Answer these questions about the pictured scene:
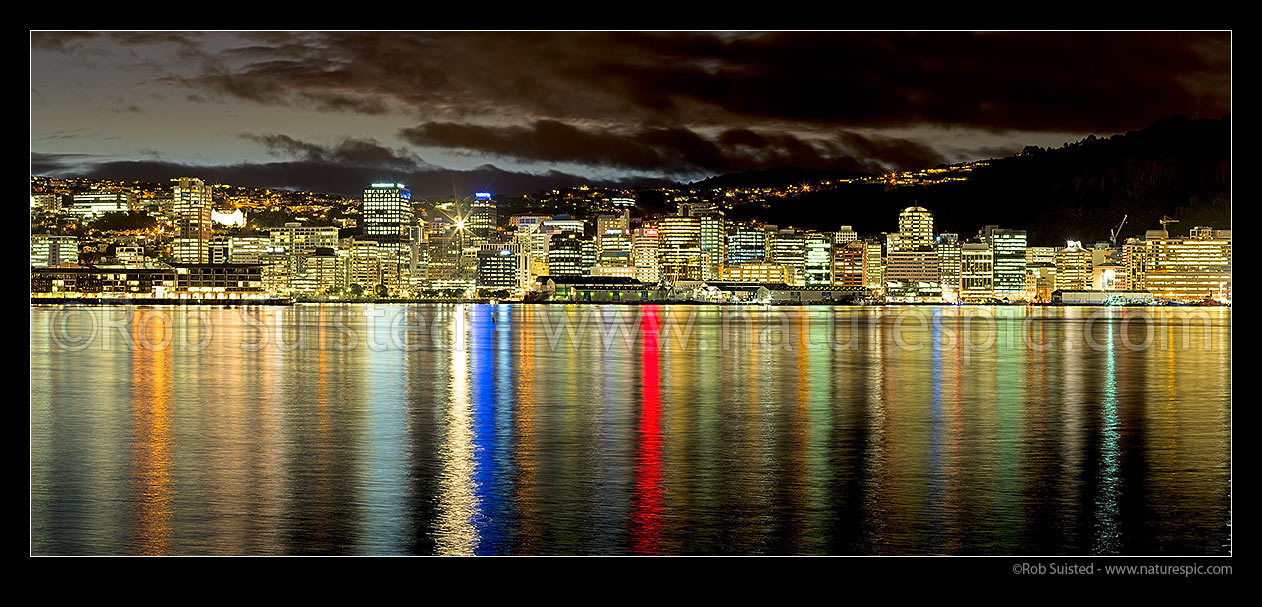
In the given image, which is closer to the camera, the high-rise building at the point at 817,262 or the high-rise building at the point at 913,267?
the high-rise building at the point at 913,267

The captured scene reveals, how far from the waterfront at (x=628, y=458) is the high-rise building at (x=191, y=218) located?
349 ft

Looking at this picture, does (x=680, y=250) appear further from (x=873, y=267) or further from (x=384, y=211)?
(x=384, y=211)

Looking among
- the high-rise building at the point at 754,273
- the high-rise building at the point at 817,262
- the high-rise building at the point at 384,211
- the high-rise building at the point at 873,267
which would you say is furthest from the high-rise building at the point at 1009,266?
the high-rise building at the point at 384,211

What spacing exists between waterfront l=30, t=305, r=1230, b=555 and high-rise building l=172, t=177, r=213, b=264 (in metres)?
106

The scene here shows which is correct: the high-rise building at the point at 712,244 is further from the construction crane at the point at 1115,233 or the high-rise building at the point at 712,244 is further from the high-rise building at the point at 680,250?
the construction crane at the point at 1115,233

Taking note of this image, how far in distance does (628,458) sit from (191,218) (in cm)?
13921

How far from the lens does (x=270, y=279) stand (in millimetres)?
114125

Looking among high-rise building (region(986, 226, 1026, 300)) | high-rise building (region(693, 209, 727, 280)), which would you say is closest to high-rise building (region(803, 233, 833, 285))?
high-rise building (region(693, 209, 727, 280))

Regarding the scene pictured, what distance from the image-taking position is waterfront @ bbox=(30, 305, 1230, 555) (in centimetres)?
911

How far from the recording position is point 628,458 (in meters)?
12.5

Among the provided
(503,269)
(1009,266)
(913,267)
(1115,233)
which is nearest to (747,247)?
(913,267)

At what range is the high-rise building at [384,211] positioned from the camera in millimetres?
147375

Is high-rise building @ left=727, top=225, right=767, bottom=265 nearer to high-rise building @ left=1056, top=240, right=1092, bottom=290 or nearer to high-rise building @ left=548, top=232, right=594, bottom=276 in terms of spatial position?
high-rise building @ left=548, top=232, right=594, bottom=276

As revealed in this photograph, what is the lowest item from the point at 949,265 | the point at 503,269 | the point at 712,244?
the point at 503,269
